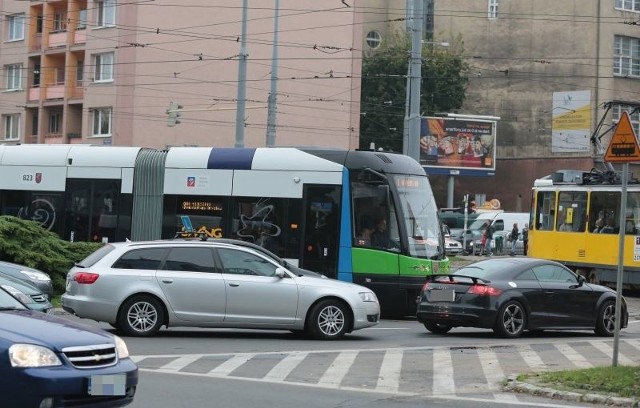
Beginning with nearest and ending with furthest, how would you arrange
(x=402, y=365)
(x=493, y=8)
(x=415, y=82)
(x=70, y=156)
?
1. (x=402, y=365)
2. (x=70, y=156)
3. (x=415, y=82)
4. (x=493, y=8)

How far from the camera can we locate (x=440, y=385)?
509 inches

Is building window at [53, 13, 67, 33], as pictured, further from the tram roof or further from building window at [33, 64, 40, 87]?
the tram roof

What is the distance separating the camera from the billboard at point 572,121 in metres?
63.6

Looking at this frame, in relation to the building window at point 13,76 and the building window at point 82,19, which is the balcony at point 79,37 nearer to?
the building window at point 82,19

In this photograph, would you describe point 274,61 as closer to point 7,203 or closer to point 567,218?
point 567,218

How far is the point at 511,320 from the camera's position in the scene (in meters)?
19.0

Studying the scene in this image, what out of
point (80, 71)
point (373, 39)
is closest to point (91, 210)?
point (80, 71)

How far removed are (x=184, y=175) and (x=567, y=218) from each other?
44.8ft

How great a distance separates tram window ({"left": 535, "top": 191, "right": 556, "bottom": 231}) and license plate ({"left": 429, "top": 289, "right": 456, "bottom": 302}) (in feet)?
49.7

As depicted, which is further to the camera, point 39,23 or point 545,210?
point 39,23

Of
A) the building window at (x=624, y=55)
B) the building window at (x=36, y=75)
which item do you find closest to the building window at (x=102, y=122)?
the building window at (x=36, y=75)

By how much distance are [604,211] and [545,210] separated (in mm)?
2965

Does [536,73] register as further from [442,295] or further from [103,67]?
[442,295]

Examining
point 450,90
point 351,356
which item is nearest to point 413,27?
point 351,356
